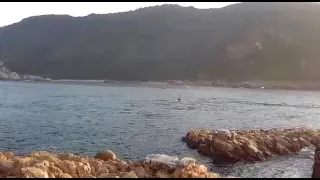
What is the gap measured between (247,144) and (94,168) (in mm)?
18665

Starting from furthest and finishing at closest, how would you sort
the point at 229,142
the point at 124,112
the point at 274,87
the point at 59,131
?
1. the point at 274,87
2. the point at 124,112
3. the point at 59,131
4. the point at 229,142

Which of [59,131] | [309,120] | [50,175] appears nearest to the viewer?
[50,175]

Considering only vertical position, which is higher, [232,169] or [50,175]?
[50,175]

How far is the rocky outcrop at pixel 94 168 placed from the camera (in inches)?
892

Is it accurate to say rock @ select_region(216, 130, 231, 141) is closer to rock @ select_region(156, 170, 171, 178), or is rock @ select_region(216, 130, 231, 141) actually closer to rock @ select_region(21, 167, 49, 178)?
rock @ select_region(156, 170, 171, 178)

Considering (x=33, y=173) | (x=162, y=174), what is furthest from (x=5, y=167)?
(x=162, y=174)

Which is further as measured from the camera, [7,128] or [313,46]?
[313,46]

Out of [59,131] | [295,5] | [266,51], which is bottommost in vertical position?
[59,131]

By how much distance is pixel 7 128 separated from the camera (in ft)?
178

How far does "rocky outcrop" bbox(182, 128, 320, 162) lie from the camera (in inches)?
1523

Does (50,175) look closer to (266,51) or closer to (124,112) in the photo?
(124,112)

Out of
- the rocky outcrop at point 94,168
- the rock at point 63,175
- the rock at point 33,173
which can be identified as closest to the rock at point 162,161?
the rocky outcrop at point 94,168

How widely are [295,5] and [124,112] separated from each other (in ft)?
496

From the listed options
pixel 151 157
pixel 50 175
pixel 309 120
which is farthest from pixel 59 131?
pixel 309 120
